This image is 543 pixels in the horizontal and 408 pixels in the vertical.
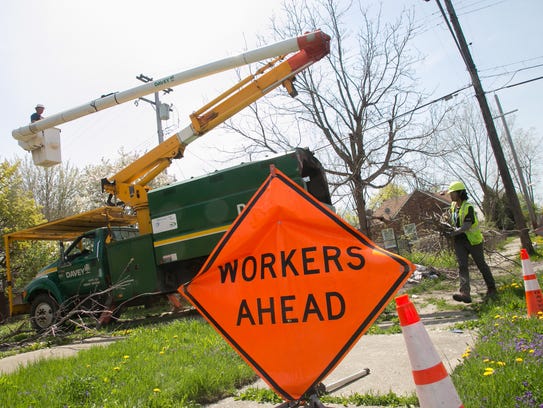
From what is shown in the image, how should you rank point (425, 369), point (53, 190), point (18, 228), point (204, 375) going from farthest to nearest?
point (53, 190) → point (18, 228) → point (204, 375) → point (425, 369)

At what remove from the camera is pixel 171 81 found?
32.2 feet

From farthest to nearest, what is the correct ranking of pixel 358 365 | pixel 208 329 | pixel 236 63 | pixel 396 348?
pixel 236 63
pixel 208 329
pixel 396 348
pixel 358 365

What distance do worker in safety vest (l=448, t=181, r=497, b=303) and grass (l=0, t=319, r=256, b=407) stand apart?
3.72 metres

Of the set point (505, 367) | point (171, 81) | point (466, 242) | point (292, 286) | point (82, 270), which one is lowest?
point (505, 367)

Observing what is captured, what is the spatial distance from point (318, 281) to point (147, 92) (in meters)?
8.72

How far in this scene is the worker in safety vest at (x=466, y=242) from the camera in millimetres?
6136

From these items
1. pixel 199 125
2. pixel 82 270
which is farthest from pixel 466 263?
pixel 82 270

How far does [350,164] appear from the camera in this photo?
13.0m

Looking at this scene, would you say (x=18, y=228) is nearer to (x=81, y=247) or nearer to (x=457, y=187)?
(x=81, y=247)

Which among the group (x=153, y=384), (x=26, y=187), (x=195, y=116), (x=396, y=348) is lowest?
(x=396, y=348)

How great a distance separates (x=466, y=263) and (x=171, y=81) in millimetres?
7505

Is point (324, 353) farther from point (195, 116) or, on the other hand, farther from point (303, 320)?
point (195, 116)

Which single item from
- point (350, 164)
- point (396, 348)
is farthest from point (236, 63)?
point (396, 348)

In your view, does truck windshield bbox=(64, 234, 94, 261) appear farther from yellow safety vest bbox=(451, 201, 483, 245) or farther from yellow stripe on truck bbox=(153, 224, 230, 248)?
yellow safety vest bbox=(451, 201, 483, 245)
